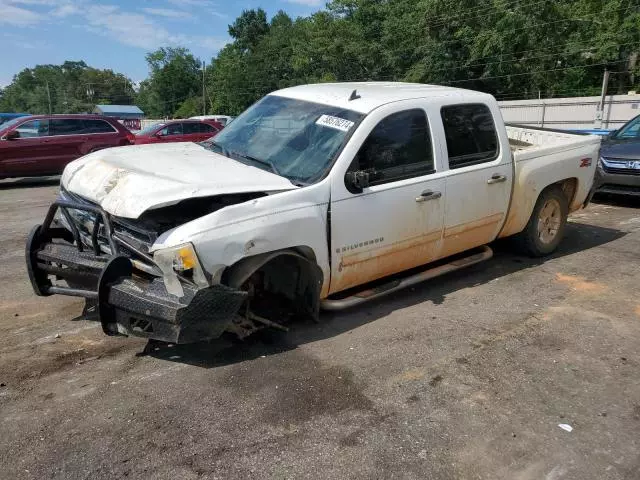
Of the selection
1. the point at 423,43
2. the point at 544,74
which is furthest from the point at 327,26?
the point at 544,74

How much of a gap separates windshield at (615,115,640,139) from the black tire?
4.52 meters

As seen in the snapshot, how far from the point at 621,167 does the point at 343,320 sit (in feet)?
21.5

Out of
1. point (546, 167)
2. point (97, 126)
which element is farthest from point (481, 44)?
point (546, 167)

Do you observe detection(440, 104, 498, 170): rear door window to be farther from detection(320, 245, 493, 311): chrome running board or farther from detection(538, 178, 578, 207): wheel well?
detection(538, 178, 578, 207): wheel well

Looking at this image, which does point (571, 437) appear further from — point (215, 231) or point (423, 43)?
point (423, 43)

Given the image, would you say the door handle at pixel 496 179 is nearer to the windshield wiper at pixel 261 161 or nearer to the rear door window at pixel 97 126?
the windshield wiper at pixel 261 161

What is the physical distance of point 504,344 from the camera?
165 inches

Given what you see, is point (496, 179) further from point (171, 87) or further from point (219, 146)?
point (171, 87)

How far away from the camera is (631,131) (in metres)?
9.93

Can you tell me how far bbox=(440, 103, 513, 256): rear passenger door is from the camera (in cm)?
491

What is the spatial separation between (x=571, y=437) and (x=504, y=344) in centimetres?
116

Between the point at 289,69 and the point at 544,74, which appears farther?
the point at 289,69

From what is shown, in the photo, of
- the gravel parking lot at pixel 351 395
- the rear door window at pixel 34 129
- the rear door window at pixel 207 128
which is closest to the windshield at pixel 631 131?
the gravel parking lot at pixel 351 395

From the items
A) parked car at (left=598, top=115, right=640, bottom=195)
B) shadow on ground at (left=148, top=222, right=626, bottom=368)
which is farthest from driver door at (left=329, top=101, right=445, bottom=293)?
parked car at (left=598, top=115, right=640, bottom=195)
